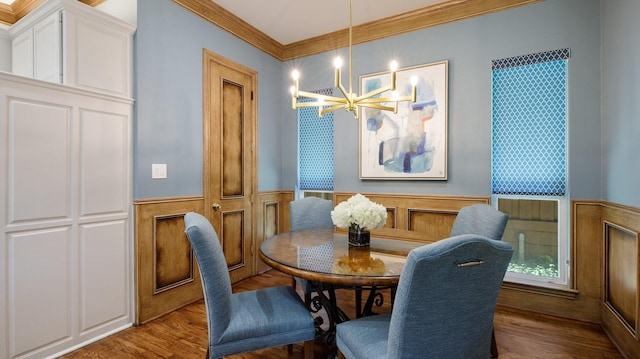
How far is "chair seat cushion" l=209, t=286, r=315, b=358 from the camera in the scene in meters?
1.43

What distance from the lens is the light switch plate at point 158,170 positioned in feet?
8.21

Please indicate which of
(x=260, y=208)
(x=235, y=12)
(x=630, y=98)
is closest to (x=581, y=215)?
(x=630, y=98)

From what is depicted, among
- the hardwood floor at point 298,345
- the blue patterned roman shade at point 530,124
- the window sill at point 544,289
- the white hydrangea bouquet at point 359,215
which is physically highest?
the blue patterned roman shade at point 530,124

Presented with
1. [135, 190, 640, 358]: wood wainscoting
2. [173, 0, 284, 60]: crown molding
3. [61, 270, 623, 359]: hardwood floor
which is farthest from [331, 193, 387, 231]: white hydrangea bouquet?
[173, 0, 284, 60]: crown molding

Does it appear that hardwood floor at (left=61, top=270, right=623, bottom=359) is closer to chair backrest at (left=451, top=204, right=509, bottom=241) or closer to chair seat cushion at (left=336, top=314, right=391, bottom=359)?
chair seat cushion at (left=336, top=314, right=391, bottom=359)

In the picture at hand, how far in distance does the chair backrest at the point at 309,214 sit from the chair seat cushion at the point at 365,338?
126 centimetres

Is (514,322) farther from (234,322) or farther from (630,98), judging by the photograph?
(234,322)

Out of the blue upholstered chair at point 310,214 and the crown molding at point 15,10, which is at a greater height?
the crown molding at point 15,10

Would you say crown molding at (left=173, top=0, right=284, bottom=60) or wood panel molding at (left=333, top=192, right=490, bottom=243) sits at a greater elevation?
crown molding at (left=173, top=0, right=284, bottom=60)

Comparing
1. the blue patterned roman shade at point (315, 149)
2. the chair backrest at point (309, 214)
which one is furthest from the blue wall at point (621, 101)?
the blue patterned roman shade at point (315, 149)

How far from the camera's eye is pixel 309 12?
3109 mm

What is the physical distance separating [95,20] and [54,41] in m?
0.31

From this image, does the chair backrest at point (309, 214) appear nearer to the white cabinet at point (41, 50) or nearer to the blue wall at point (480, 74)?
the blue wall at point (480, 74)

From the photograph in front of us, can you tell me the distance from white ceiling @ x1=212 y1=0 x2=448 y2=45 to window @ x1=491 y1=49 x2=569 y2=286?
3.68 feet
